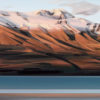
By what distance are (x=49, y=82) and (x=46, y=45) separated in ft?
3.35

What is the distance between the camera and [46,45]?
7.24 metres

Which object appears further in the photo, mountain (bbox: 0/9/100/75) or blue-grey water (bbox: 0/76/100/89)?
mountain (bbox: 0/9/100/75)

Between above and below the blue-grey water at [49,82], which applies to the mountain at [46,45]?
above

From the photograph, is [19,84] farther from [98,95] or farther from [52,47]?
[98,95]

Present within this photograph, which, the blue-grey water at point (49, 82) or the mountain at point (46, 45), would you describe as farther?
the mountain at point (46, 45)

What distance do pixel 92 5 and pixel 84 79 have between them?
6.78 feet

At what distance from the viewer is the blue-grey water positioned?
21.6 ft

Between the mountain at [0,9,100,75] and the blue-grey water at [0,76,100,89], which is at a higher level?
the mountain at [0,9,100,75]

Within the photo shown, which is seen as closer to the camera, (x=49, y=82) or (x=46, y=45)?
(x=49, y=82)

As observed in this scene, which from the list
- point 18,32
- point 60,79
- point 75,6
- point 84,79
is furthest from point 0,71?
point 75,6

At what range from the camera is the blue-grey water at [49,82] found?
6586 millimetres

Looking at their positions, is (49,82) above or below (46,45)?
below

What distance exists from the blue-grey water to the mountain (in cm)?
14

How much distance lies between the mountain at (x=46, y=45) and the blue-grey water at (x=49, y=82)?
0.45 feet
